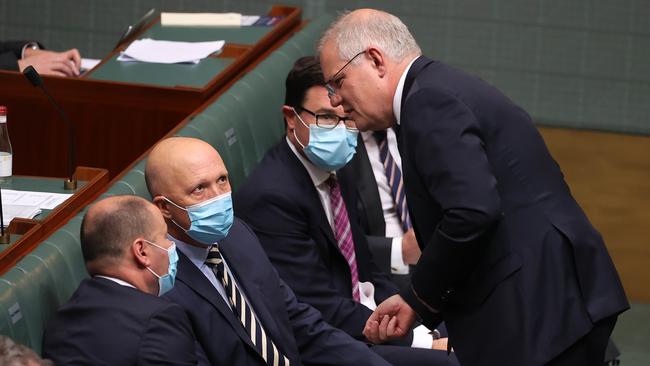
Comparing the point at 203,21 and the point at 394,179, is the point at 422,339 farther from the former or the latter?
the point at 203,21

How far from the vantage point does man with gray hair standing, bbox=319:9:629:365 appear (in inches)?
101

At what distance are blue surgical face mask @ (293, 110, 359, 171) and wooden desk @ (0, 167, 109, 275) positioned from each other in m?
0.68

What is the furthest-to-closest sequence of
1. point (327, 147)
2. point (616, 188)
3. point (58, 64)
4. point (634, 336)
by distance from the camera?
point (616, 188) < point (634, 336) < point (58, 64) < point (327, 147)

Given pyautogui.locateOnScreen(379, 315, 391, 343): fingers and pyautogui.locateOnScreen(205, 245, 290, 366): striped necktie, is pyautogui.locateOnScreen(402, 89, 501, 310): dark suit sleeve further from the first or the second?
pyautogui.locateOnScreen(205, 245, 290, 366): striped necktie

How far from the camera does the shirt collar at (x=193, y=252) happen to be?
2.94m

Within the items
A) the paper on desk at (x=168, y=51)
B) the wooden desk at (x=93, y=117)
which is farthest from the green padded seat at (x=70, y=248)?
the paper on desk at (x=168, y=51)

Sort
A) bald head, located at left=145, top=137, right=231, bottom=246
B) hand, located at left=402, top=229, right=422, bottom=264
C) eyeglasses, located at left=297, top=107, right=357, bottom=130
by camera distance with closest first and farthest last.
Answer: bald head, located at left=145, top=137, right=231, bottom=246, eyeglasses, located at left=297, top=107, right=357, bottom=130, hand, located at left=402, top=229, right=422, bottom=264

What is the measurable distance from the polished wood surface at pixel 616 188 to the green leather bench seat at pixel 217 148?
137 cm

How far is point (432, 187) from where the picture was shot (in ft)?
8.16

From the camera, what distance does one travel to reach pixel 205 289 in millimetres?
2887

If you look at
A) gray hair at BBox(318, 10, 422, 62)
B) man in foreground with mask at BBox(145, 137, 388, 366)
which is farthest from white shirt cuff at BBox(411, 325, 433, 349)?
gray hair at BBox(318, 10, 422, 62)

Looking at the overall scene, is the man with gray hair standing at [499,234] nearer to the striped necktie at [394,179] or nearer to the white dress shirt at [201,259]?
the white dress shirt at [201,259]

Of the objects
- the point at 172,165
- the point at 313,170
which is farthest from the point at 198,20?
the point at 172,165

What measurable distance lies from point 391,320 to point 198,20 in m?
Answer: 2.71
